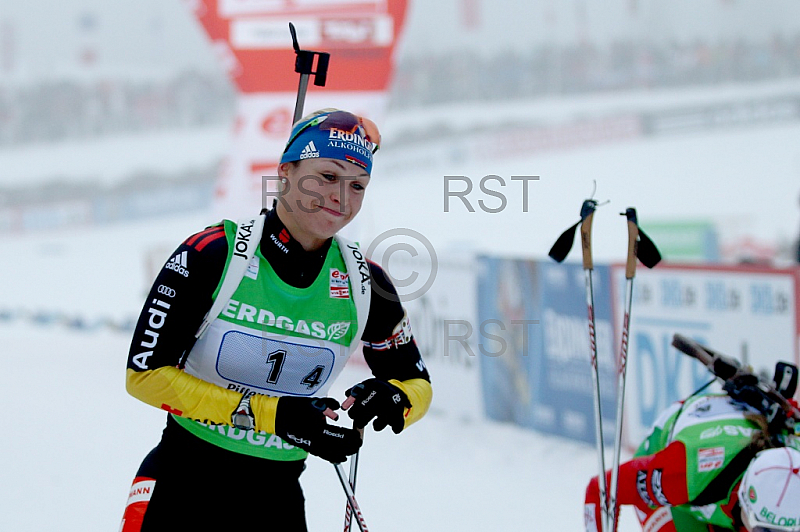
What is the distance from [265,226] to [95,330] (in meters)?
10.6

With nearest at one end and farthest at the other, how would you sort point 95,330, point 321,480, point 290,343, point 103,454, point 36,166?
point 290,343 → point 321,480 → point 103,454 → point 95,330 → point 36,166

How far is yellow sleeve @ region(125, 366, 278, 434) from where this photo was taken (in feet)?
6.84

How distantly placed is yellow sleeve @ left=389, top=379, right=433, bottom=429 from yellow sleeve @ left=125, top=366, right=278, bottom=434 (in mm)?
396

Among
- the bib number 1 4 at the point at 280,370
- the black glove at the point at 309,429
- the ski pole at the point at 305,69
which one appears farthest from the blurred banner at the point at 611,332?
the black glove at the point at 309,429

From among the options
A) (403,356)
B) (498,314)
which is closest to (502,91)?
(498,314)

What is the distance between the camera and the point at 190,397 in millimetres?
2090

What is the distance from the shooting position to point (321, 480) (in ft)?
18.4

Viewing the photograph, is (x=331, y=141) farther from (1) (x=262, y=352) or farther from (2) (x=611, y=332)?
(2) (x=611, y=332)

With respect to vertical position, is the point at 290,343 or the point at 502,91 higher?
the point at 502,91

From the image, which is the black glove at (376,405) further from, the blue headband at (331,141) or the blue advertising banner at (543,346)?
the blue advertising banner at (543,346)

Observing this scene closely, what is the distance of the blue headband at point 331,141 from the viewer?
2260 mm

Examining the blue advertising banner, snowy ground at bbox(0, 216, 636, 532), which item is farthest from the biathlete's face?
the blue advertising banner

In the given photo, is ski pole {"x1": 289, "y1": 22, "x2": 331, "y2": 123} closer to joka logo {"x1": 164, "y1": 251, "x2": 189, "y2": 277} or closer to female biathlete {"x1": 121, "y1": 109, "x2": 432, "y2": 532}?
female biathlete {"x1": 121, "y1": 109, "x2": 432, "y2": 532}

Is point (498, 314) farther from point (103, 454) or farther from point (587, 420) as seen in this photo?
point (103, 454)
